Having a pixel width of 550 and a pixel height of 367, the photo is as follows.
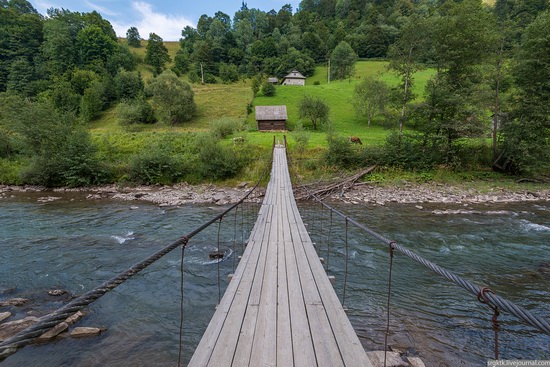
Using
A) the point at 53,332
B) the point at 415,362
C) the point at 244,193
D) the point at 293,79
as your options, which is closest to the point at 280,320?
the point at 415,362

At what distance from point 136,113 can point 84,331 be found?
3213 centimetres

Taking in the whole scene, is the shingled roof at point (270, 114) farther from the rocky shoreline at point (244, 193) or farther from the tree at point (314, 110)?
the rocky shoreline at point (244, 193)

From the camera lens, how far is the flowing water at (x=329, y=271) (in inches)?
163

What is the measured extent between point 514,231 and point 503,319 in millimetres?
5832

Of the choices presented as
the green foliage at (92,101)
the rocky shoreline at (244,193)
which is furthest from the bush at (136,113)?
the rocky shoreline at (244,193)

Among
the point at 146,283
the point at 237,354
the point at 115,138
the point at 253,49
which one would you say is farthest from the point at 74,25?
the point at 237,354

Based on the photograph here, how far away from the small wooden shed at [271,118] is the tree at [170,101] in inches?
419

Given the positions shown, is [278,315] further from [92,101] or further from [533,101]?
[92,101]

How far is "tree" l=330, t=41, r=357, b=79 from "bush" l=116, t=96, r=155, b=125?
37740 millimetres

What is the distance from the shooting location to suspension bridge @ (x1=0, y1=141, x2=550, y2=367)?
5.05 ft

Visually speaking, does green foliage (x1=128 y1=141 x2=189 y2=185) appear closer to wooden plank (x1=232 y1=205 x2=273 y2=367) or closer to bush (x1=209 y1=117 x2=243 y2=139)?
bush (x1=209 y1=117 x2=243 y2=139)

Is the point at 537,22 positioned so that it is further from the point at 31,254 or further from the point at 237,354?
the point at 31,254

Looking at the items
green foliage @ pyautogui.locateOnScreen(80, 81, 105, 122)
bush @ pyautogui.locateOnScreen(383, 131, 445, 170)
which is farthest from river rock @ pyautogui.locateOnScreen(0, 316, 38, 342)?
green foliage @ pyautogui.locateOnScreen(80, 81, 105, 122)

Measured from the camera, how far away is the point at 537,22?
45.6ft
